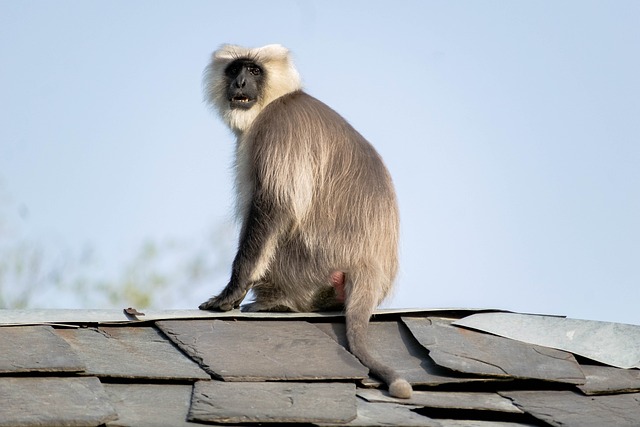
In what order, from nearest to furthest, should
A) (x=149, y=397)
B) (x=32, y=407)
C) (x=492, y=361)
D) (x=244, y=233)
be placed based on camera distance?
(x=32, y=407), (x=149, y=397), (x=492, y=361), (x=244, y=233)

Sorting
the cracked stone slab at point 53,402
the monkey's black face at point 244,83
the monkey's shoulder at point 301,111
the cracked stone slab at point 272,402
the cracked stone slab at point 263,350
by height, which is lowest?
the cracked stone slab at point 53,402

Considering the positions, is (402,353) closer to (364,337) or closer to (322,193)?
(364,337)

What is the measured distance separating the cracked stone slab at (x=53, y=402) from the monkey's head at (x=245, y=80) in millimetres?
2604

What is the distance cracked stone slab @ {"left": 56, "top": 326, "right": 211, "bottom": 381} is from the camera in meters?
3.79

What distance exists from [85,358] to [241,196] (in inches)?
80.8

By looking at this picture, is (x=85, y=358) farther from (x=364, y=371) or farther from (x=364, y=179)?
(x=364, y=179)

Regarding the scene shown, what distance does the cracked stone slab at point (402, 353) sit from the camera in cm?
399

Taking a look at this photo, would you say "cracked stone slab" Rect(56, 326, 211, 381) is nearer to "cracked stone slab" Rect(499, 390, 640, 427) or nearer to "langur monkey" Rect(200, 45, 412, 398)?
"langur monkey" Rect(200, 45, 412, 398)

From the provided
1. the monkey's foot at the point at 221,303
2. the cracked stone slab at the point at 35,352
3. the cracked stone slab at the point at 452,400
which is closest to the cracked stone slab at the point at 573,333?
the cracked stone slab at the point at 452,400

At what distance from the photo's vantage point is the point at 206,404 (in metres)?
3.52

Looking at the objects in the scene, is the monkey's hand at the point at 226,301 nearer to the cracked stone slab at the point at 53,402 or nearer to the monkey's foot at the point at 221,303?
the monkey's foot at the point at 221,303

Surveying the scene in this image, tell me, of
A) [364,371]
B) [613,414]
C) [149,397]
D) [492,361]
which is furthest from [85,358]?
[613,414]

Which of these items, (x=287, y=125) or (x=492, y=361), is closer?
(x=492, y=361)

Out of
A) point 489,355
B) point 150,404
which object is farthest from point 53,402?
point 489,355
